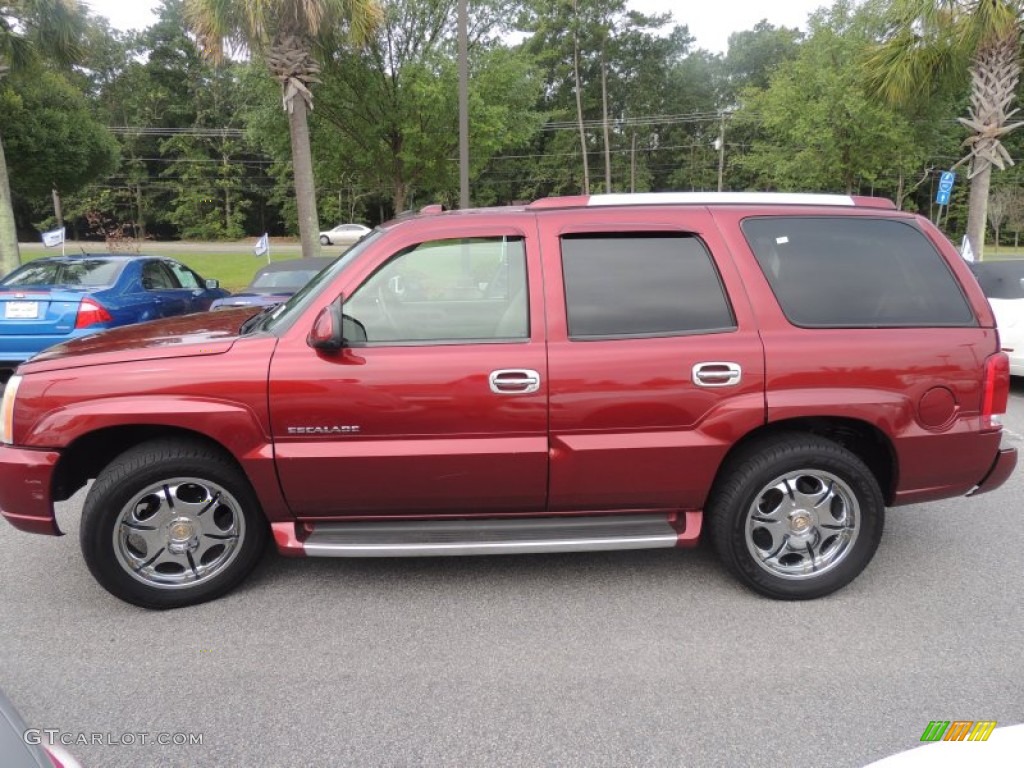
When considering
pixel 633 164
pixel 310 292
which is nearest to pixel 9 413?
pixel 310 292

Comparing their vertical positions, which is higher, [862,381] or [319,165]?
[319,165]

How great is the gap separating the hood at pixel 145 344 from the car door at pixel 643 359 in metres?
1.61

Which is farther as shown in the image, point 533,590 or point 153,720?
point 533,590

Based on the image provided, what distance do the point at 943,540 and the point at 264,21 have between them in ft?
43.0

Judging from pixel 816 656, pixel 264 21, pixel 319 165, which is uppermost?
pixel 264 21

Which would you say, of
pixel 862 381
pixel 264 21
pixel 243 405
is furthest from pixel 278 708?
pixel 264 21

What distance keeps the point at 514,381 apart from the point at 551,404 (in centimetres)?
20

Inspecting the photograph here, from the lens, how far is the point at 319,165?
1886cm

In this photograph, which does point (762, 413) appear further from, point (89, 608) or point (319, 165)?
point (319, 165)

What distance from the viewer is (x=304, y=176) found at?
13.7m

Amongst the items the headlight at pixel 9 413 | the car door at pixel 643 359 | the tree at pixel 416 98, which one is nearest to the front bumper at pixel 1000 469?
the car door at pixel 643 359

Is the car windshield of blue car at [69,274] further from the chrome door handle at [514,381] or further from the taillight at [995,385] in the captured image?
the taillight at [995,385]

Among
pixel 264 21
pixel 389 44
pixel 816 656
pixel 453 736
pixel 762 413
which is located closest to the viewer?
pixel 453 736

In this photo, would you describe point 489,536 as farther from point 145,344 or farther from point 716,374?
point 145,344
